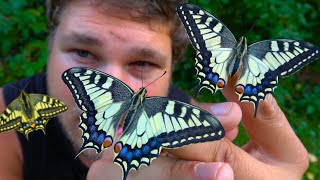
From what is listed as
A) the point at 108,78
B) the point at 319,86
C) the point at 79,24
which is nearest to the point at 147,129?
the point at 108,78

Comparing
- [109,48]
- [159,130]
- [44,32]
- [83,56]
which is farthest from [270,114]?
[44,32]

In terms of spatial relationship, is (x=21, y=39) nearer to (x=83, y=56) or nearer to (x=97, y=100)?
(x=83, y=56)

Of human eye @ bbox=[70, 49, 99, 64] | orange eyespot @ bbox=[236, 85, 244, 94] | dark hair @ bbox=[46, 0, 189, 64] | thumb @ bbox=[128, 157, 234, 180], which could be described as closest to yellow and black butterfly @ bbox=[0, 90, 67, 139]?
thumb @ bbox=[128, 157, 234, 180]

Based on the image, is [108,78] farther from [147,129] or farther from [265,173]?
[265,173]

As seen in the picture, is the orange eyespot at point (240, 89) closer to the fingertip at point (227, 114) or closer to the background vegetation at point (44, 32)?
the fingertip at point (227, 114)

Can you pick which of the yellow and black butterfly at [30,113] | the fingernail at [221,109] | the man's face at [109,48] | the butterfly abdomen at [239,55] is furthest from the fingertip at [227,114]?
the man's face at [109,48]
